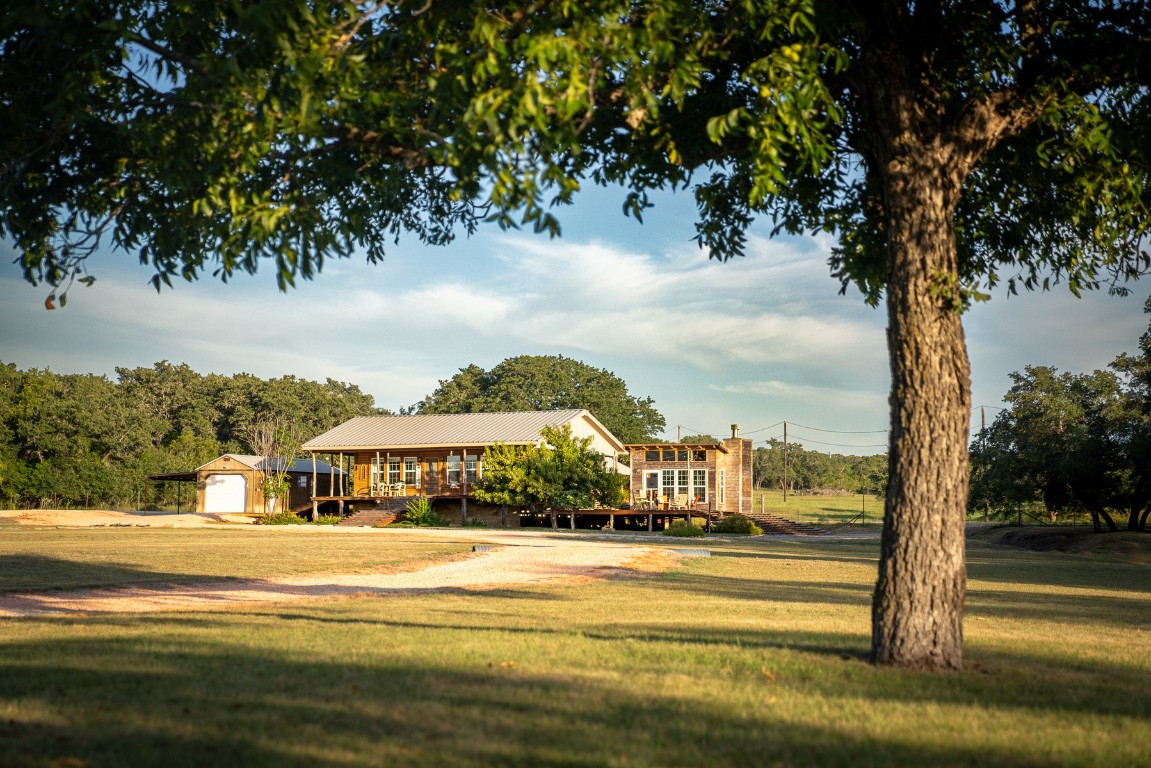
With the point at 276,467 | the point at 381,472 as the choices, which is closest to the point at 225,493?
the point at 276,467

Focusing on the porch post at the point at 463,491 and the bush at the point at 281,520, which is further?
the porch post at the point at 463,491

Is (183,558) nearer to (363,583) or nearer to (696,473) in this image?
(363,583)

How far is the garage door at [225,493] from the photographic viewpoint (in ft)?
180

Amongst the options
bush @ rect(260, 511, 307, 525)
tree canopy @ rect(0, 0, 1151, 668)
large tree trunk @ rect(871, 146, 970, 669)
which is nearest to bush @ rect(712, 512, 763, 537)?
bush @ rect(260, 511, 307, 525)

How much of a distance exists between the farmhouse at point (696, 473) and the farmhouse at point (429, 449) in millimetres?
2193

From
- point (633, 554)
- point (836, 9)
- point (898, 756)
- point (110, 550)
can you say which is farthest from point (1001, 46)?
point (110, 550)

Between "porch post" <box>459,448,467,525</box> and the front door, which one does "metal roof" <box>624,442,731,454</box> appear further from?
the front door

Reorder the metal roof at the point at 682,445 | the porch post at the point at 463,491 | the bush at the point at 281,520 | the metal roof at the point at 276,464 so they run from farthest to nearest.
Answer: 1. the metal roof at the point at 276,464
2. the metal roof at the point at 682,445
3. the porch post at the point at 463,491
4. the bush at the point at 281,520

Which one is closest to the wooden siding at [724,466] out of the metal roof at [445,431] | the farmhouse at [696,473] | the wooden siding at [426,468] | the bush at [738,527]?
the farmhouse at [696,473]

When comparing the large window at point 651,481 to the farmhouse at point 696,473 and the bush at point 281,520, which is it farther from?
the bush at point 281,520

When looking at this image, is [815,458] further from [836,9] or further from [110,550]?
[836,9]

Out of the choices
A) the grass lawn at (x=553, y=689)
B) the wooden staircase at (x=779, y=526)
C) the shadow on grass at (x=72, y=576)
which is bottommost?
the wooden staircase at (x=779, y=526)

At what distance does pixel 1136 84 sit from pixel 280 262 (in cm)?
738

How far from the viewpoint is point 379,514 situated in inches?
1762
